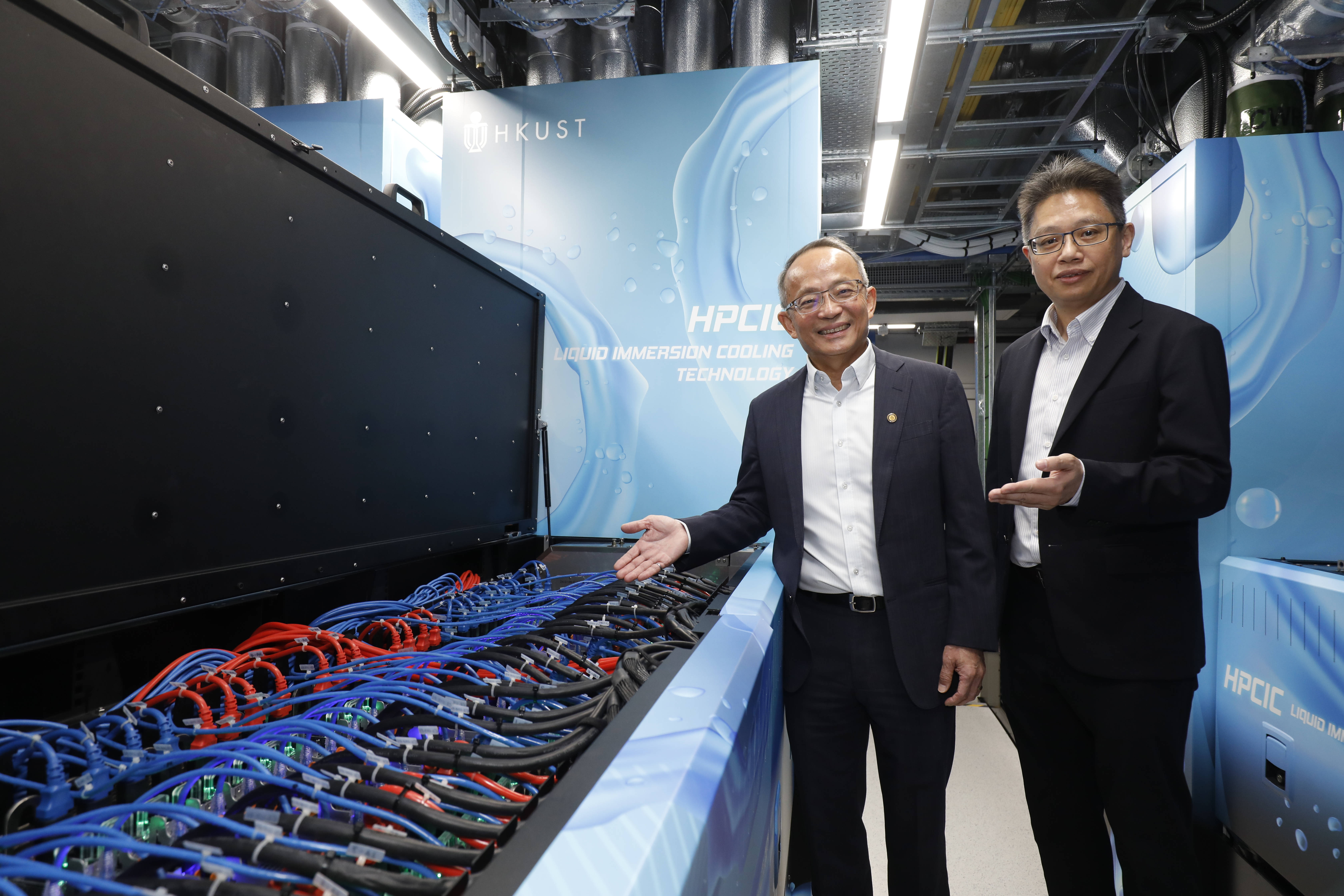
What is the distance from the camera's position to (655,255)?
2764 millimetres

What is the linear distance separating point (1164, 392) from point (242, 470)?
5.91 feet

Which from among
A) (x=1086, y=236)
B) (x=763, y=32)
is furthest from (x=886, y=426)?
(x=763, y=32)

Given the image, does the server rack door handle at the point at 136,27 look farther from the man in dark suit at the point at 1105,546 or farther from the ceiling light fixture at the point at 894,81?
the ceiling light fixture at the point at 894,81

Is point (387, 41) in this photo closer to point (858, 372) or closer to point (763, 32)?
point (763, 32)

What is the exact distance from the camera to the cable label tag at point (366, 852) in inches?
21.6

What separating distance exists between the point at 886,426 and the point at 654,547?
606 millimetres

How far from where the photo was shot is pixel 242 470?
124cm

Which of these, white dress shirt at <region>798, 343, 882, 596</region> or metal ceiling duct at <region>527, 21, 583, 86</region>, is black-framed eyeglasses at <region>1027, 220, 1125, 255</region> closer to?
white dress shirt at <region>798, 343, 882, 596</region>

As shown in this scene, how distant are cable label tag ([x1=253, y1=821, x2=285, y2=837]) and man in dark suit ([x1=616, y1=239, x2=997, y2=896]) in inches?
37.8

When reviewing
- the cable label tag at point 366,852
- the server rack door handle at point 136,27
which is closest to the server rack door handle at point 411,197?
the server rack door handle at point 136,27

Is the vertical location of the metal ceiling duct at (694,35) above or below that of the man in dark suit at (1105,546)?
above

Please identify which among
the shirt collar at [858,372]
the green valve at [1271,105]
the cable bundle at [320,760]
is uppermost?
the green valve at [1271,105]

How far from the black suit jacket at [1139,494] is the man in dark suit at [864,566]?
0.18 meters

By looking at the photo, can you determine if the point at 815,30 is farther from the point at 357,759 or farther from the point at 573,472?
the point at 357,759
